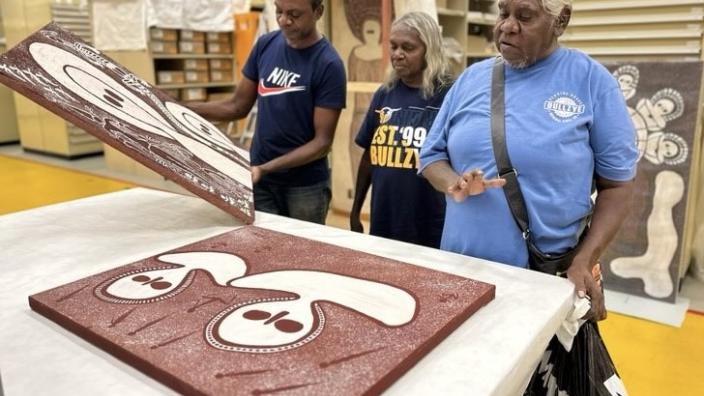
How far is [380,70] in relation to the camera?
3.73 m

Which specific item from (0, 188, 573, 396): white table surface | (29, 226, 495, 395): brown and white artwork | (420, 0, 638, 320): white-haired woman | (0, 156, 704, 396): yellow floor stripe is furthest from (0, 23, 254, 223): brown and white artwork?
(0, 156, 704, 396): yellow floor stripe

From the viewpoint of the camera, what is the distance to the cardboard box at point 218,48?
5.87 meters

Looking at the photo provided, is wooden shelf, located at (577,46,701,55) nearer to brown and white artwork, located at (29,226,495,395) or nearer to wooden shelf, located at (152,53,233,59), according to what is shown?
brown and white artwork, located at (29,226,495,395)

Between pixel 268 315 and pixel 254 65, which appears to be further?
pixel 254 65

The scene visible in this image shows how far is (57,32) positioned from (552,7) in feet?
4.34

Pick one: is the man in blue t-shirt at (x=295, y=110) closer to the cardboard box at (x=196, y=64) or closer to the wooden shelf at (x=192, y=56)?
the wooden shelf at (x=192, y=56)

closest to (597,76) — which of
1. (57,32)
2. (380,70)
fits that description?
(57,32)

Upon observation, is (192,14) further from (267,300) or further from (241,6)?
(267,300)

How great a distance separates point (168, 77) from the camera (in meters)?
5.55

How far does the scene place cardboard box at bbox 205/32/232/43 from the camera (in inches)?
228

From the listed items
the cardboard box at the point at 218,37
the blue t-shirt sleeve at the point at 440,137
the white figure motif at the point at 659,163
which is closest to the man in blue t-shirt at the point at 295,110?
the blue t-shirt sleeve at the point at 440,137

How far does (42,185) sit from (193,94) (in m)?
1.80

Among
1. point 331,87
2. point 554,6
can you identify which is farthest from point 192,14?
point 554,6

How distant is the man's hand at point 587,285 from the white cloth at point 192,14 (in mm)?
5017
